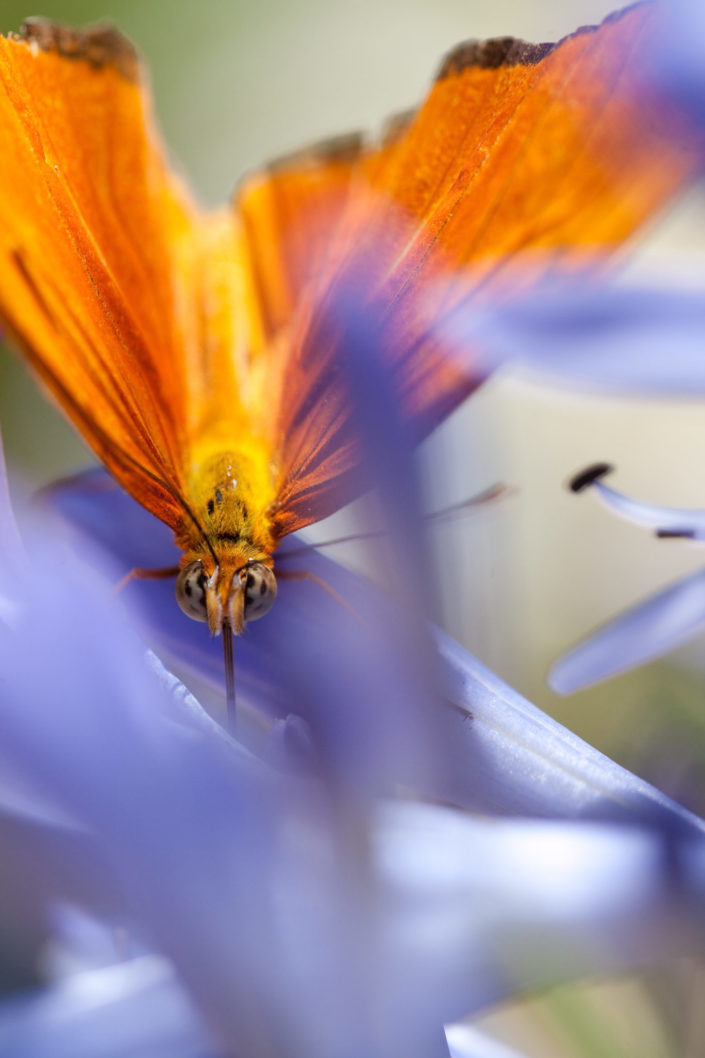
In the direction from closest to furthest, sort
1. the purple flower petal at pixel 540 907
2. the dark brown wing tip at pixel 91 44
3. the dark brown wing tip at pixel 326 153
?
the purple flower petal at pixel 540 907, the dark brown wing tip at pixel 91 44, the dark brown wing tip at pixel 326 153

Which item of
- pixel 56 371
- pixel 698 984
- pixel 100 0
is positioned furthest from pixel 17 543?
pixel 100 0

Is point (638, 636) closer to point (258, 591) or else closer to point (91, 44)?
point (258, 591)

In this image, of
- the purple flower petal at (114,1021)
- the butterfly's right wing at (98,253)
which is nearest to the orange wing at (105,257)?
the butterfly's right wing at (98,253)

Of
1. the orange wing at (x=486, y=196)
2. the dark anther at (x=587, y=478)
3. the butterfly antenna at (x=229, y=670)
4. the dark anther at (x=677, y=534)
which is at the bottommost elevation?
the butterfly antenna at (x=229, y=670)

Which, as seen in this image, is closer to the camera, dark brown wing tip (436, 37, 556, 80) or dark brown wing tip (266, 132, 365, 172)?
dark brown wing tip (436, 37, 556, 80)

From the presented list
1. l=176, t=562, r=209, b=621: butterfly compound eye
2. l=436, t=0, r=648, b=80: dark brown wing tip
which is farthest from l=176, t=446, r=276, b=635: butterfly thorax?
l=436, t=0, r=648, b=80: dark brown wing tip

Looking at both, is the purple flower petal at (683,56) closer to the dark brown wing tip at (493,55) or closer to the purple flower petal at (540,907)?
the dark brown wing tip at (493,55)

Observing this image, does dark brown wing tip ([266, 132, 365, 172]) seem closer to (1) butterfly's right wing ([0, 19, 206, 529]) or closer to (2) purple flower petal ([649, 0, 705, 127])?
(1) butterfly's right wing ([0, 19, 206, 529])
